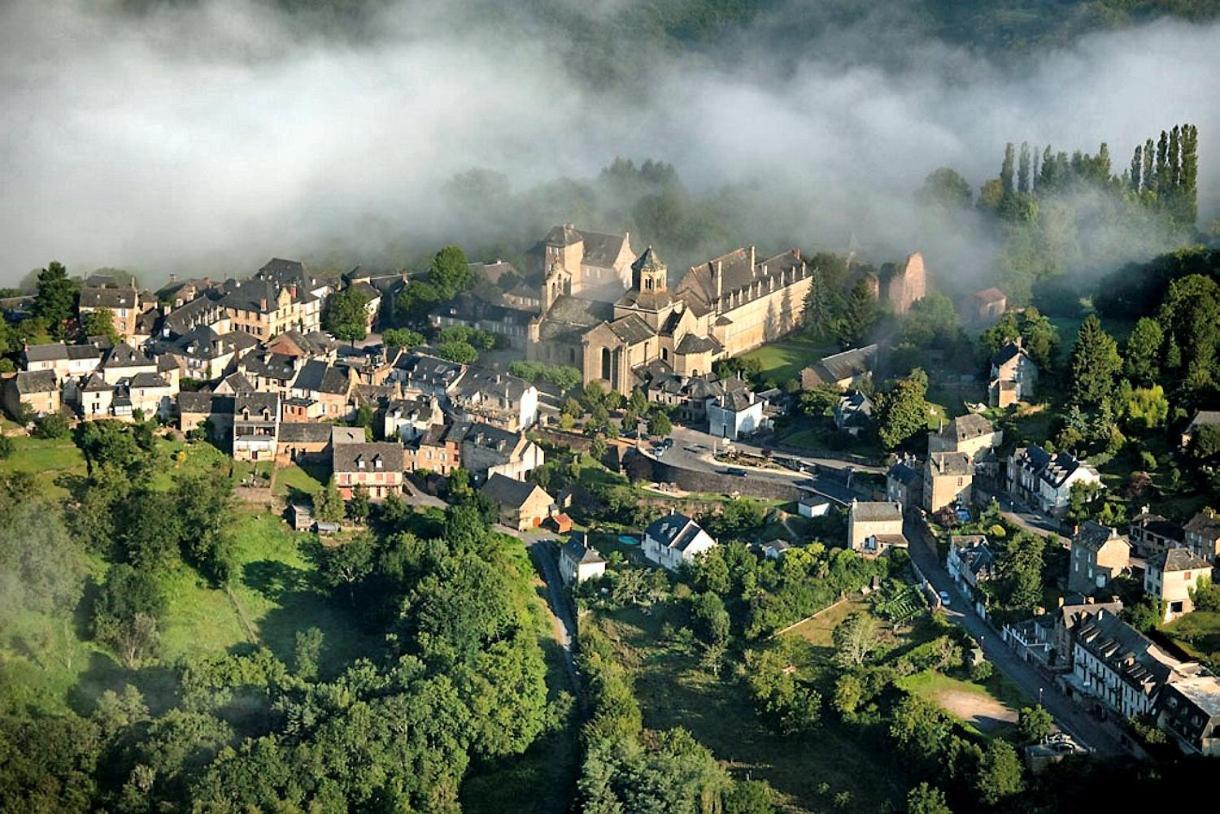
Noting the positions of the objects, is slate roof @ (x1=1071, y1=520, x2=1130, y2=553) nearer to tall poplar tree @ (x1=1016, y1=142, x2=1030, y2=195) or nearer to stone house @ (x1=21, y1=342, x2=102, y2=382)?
tall poplar tree @ (x1=1016, y1=142, x2=1030, y2=195)

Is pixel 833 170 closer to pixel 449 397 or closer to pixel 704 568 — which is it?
pixel 449 397

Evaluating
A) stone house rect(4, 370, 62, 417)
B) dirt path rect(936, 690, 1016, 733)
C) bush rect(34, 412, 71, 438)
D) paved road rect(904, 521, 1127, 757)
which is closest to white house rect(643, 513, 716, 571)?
paved road rect(904, 521, 1127, 757)

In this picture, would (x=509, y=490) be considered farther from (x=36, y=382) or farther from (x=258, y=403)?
(x=36, y=382)

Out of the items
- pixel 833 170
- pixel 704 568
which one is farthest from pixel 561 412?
pixel 833 170

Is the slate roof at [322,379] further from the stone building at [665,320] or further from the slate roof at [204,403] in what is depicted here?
A: the stone building at [665,320]

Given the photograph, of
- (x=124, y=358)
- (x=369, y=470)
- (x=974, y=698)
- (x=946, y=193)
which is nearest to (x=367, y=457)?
(x=369, y=470)

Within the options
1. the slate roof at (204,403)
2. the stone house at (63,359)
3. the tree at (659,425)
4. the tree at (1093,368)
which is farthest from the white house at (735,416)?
the stone house at (63,359)
